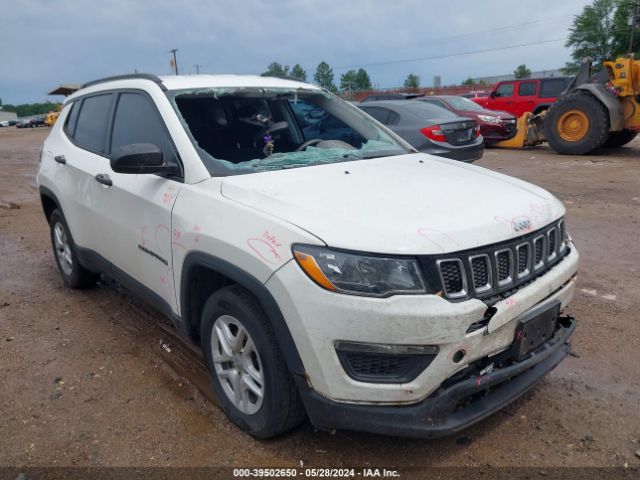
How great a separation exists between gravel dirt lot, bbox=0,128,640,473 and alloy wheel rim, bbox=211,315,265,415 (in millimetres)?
208

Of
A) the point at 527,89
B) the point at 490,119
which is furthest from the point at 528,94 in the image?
the point at 490,119

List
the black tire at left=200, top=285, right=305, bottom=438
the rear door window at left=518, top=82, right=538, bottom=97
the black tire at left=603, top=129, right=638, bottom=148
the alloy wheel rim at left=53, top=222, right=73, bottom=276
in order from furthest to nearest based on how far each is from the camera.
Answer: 1. the rear door window at left=518, top=82, right=538, bottom=97
2. the black tire at left=603, top=129, right=638, bottom=148
3. the alloy wheel rim at left=53, top=222, right=73, bottom=276
4. the black tire at left=200, top=285, right=305, bottom=438

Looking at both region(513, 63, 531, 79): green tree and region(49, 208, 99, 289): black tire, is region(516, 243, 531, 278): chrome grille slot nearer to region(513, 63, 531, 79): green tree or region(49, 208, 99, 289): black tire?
region(49, 208, 99, 289): black tire

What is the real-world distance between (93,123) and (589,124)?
36.4 feet

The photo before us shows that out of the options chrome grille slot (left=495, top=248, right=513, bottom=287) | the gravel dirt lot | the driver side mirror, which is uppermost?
the driver side mirror

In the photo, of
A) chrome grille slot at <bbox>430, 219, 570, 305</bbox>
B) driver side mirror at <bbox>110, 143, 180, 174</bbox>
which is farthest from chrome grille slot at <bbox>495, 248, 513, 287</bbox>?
driver side mirror at <bbox>110, 143, 180, 174</bbox>

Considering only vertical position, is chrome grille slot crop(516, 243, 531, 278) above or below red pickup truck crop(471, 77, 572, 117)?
below

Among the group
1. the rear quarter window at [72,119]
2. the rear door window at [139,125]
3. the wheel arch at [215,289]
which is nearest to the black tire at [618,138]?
the rear quarter window at [72,119]

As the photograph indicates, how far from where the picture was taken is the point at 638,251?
5.33m

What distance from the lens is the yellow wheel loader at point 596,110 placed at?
1118 centimetres

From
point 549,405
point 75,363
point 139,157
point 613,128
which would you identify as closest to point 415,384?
point 549,405

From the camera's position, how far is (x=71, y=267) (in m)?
4.62

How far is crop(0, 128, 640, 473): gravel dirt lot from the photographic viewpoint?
8.30ft

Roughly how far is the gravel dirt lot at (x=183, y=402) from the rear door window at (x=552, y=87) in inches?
473
